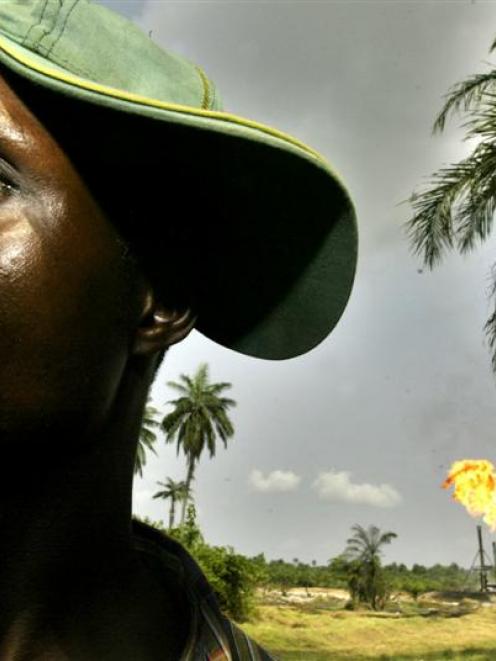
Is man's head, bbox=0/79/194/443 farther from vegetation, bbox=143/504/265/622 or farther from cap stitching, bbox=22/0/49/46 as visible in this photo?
vegetation, bbox=143/504/265/622

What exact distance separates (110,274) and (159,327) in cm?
16

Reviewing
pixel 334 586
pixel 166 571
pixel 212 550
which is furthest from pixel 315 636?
pixel 334 586

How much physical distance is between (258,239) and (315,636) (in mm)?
22745

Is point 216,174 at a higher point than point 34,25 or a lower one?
lower

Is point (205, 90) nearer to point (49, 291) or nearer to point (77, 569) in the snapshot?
point (49, 291)

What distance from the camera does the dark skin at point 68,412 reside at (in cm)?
112

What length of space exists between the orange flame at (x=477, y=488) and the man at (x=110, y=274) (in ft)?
45.4

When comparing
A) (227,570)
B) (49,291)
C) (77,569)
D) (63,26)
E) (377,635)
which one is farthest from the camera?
(377,635)

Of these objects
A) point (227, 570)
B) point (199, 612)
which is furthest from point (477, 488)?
point (199, 612)

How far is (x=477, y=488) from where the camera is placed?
14742 mm

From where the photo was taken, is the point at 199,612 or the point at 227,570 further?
the point at 227,570

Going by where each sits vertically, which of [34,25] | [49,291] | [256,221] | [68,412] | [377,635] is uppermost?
[34,25]

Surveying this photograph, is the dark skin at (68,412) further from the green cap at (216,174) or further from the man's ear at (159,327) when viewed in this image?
the green cap at (216,174)

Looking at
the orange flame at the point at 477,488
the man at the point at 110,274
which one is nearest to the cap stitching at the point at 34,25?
the man at the point at 110,274
